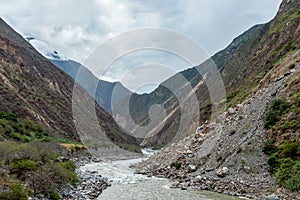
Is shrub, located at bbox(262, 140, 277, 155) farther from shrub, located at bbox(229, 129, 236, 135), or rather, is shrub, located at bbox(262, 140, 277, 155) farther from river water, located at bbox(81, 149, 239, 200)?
river water, located at bbox(81, 149, 239, 200)

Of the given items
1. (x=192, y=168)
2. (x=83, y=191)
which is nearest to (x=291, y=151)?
(x=192, y=168)

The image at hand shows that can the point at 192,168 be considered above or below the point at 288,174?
above

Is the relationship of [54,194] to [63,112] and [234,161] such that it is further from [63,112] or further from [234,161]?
[63,112]

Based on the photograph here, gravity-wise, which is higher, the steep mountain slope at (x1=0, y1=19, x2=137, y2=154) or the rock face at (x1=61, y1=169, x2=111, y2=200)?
the steep mountain slope at (x1=0, y1=19, x2=137, y2=154)

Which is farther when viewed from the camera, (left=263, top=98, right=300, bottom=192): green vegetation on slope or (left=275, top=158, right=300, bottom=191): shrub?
(left=263, top=98, right=300, bottom=192): green vegetation on slope

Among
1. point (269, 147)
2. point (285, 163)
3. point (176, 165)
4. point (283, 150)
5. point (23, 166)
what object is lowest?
point (285, 163)

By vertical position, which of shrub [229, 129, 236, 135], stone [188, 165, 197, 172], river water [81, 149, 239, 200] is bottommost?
river water [81, 149, 239, 200]

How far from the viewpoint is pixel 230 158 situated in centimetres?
2688

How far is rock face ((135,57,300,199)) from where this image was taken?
2319 cm

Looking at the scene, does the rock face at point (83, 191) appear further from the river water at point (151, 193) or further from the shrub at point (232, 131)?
the shrub at point (232, 131)

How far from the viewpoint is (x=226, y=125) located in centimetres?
3356

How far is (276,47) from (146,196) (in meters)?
56.5

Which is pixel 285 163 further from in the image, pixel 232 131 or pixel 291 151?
pixel 232 131

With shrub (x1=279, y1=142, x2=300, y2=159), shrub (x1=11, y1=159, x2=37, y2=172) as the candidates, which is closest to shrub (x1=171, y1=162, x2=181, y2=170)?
shrub (x1=279, y1=142, x2=300, y2=159)
